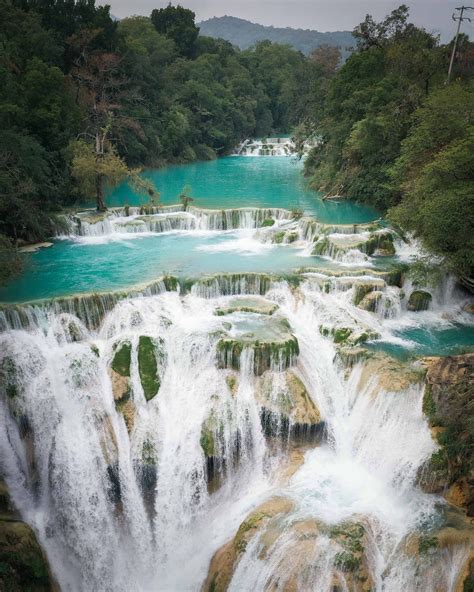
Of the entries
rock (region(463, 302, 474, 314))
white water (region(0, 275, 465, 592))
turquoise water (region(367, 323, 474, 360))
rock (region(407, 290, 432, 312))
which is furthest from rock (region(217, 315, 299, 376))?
rock (region(463, 302, 474, 314))

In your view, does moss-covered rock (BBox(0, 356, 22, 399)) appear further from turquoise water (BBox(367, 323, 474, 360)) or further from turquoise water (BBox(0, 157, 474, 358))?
turquoise water (BBox(367, 323, 474, 360))

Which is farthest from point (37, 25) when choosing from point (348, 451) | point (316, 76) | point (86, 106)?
point (348, 451)

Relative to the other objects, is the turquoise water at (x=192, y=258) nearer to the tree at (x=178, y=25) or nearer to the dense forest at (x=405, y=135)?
the dense forest at (x=405, y=135)

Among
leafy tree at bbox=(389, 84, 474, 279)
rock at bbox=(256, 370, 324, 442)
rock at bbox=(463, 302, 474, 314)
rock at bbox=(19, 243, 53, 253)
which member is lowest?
rock at bbox=(256, 370, 324, 442)

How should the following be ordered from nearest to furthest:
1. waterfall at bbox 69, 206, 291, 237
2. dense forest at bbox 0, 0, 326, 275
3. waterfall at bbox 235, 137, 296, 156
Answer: dense forest at bbox 0, 0, 326, 275
waterfall at bbox 69, 206, 291, 237
waterfall at bbox 235, 137, 296, 156

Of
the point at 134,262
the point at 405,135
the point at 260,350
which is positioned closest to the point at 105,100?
the point at 134,262

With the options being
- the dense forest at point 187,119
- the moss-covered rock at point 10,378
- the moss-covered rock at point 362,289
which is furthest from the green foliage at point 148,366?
the moss-covered rock at point 362,289
